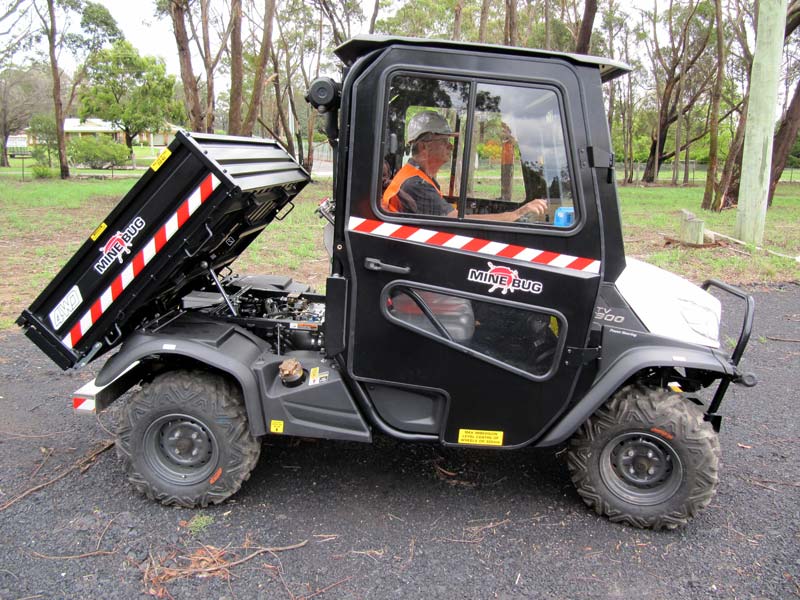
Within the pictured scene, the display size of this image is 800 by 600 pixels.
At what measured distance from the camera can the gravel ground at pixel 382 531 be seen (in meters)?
2.73

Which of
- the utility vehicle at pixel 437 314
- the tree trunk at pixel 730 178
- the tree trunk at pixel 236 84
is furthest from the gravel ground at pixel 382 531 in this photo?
the tree trunk at pixel 730 178

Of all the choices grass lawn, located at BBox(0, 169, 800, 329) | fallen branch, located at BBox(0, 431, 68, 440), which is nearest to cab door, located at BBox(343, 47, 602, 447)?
fallen branch, located at BBox(0, 431, 68, 440)

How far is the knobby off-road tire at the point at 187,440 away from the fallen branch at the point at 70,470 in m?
0.55

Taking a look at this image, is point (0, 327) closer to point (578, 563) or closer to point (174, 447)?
point (174, 447)

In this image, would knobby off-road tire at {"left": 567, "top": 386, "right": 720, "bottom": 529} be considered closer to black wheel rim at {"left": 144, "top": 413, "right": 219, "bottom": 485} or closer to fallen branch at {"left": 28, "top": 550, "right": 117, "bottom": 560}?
black wheel rim at {"left": 144, "top": 413, "right": 219, "bottom": 485}

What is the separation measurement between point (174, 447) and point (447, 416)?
5.03ft

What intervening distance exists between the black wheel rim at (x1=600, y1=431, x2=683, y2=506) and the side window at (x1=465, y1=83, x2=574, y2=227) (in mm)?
1250

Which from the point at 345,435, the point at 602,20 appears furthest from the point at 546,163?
the point at 602,20

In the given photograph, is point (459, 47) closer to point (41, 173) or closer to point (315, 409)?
point (315, 409)

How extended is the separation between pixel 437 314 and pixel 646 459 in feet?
4.55

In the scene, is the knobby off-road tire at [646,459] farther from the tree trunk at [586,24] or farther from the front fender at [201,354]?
the tree trunk at [586,24]

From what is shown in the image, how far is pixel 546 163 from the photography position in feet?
9.72

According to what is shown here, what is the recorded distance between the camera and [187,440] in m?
3.32

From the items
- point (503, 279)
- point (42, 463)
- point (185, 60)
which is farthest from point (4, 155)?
point (503, 279)
